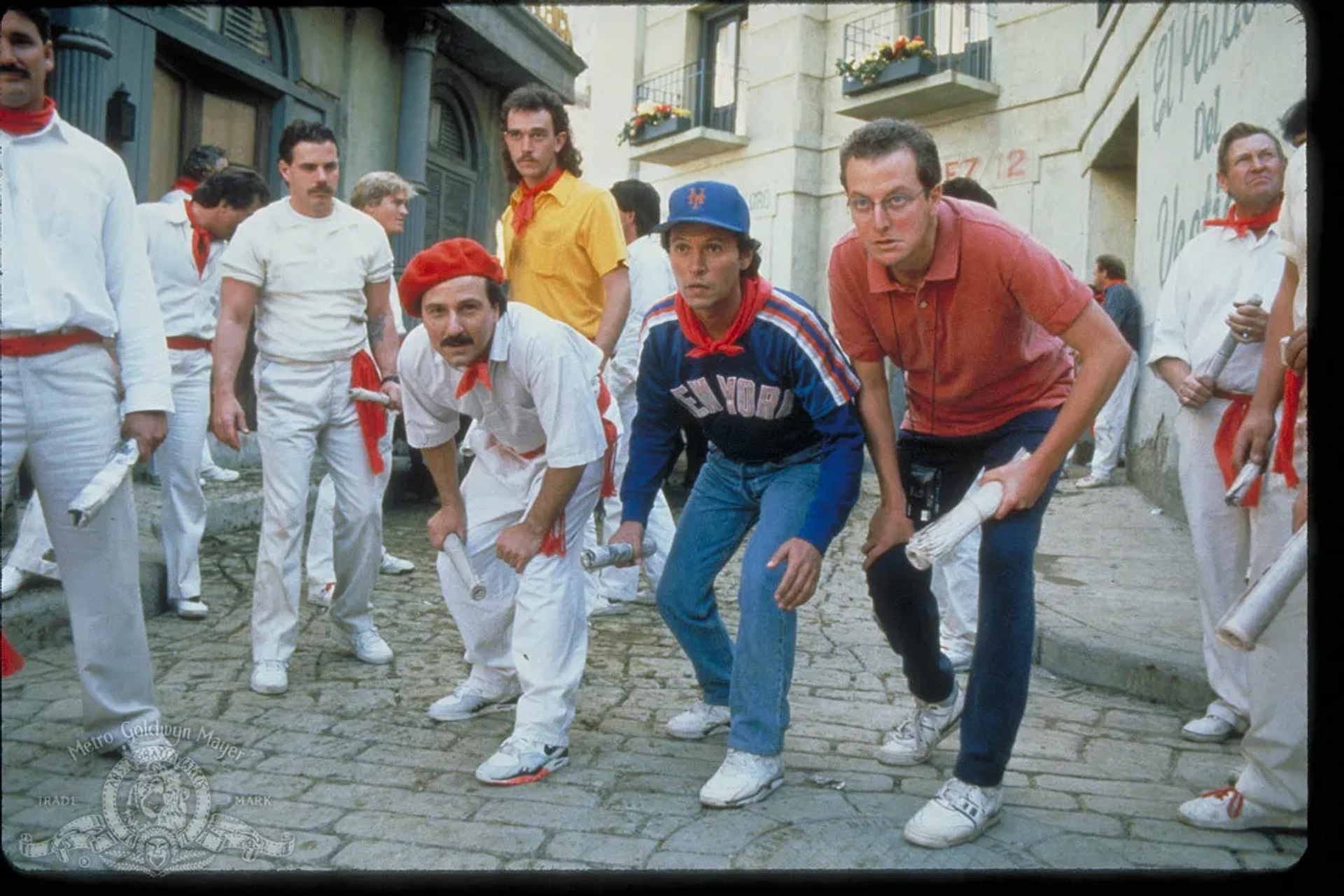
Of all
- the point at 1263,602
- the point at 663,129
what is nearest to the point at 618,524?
the point at 1263,602

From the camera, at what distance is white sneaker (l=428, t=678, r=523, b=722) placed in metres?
3.54

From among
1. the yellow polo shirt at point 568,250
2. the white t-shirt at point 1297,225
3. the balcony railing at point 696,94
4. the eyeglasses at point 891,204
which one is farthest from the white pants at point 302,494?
the balcony railing at point 696,94

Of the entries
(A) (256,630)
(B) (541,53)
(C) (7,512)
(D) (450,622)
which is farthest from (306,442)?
(B) (541,53)

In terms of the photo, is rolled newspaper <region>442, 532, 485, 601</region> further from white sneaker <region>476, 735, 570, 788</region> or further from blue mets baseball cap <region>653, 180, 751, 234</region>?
blue mets baseball cap <region>653, 180, 751, 234</region>

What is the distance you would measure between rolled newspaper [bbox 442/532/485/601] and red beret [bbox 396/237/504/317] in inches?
27.6

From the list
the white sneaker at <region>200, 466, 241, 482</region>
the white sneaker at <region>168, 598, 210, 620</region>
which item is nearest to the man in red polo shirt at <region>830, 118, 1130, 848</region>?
the white sneaker at <region>168, 598, 210, 620</region>

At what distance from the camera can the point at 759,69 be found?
16156 millimetres

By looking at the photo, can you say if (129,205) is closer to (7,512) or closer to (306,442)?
(306,442)

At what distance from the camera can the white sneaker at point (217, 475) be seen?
7223 millimetres

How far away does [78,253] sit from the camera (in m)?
2.87

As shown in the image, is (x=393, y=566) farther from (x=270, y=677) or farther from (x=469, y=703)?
(x=469, y=703)

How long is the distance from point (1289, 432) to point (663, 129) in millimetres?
13354

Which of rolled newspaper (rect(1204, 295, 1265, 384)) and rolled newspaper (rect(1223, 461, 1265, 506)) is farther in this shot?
rolled newspaper (rect(1204, 295, 1265, 384))

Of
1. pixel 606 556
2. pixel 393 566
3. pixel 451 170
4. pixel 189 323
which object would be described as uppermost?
pixel 451 170
